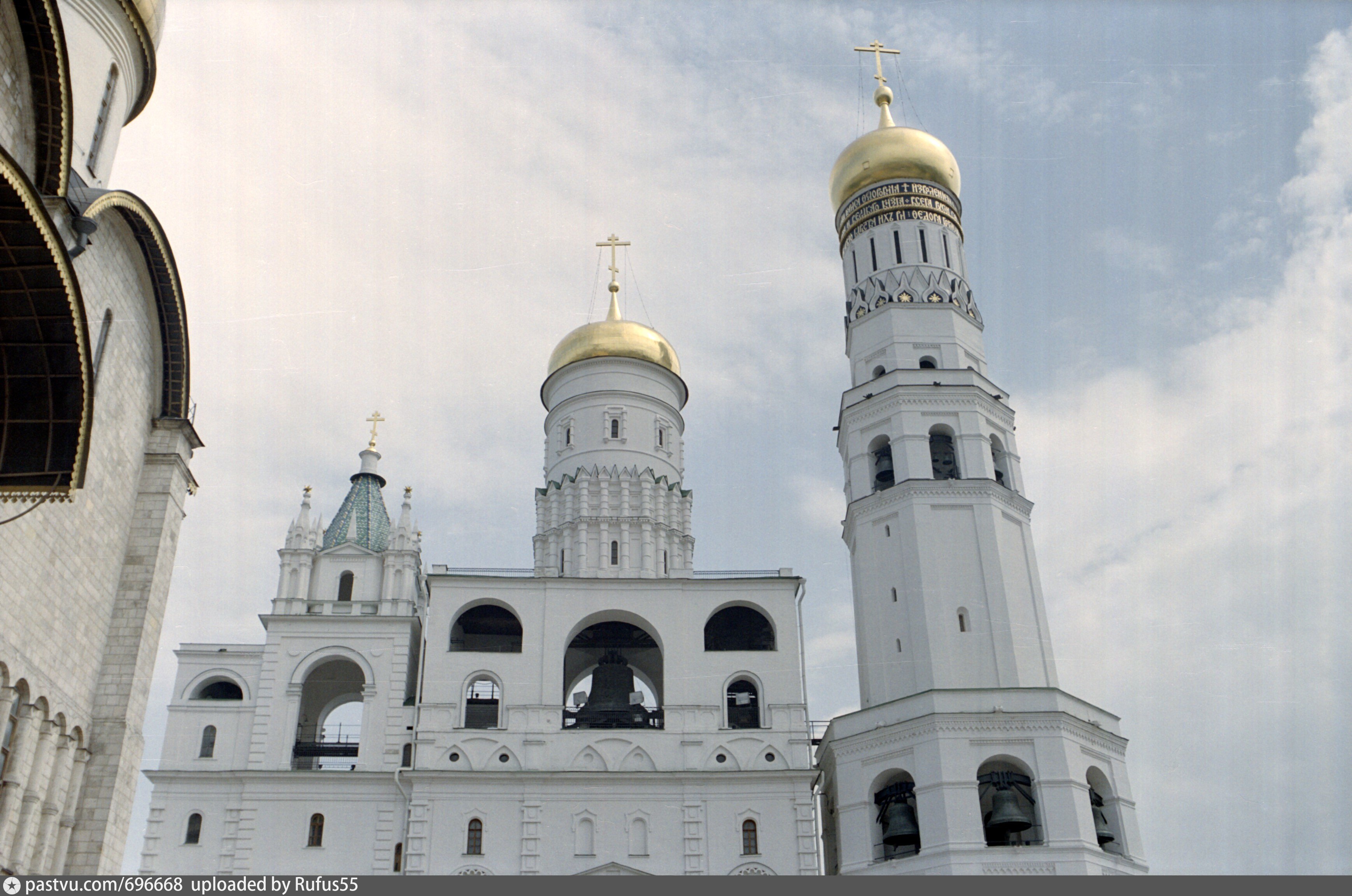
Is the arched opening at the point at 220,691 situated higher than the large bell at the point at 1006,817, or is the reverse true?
the arched opening at the point at 220,691

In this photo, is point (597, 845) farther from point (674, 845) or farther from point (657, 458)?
point (657, 458)

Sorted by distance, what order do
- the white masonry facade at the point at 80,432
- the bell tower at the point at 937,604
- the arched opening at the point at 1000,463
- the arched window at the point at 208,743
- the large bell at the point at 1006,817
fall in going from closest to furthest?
the white masonry facade at the point at 80,432 < the large bell at the point at 1006,817 < the bell tower at the point at 937,604 < the arched window at the point at 208,743 < the arched opening at the point at 1000,463

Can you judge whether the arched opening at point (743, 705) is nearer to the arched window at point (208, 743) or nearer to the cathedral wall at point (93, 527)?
the arched window at point (208, 743)

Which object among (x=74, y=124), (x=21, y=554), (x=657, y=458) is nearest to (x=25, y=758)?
(x=21, y=554)

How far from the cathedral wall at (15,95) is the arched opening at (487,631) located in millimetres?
17060

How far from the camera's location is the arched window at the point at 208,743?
2688 cm

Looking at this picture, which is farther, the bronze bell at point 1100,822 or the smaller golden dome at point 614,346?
the smaller golden dome at point 614,346

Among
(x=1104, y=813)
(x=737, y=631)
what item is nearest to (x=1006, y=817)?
(x=1104, y=813)

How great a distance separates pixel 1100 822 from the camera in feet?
76.0

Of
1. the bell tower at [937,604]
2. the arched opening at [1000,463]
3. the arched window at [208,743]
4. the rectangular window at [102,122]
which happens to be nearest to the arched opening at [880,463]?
the bell tower at [937,604]

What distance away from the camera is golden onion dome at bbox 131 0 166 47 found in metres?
17.6

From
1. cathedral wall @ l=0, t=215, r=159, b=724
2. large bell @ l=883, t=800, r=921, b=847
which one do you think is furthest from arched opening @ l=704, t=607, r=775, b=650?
cathedral wall @ l=0, t=215, r=159, b=724

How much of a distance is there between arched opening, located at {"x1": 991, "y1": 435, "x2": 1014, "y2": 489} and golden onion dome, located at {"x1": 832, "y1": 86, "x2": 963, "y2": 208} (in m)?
7.46

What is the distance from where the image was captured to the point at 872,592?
26125 millimetres
